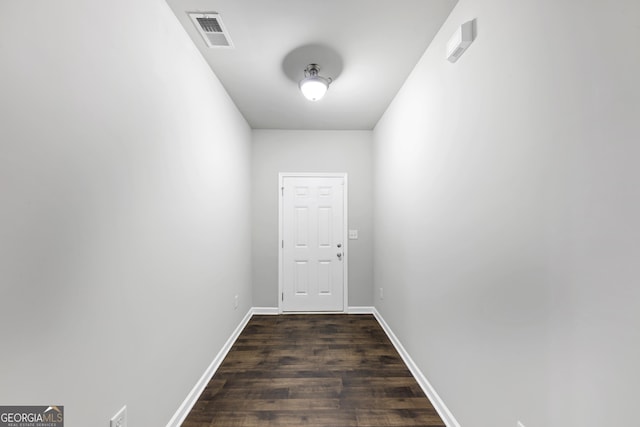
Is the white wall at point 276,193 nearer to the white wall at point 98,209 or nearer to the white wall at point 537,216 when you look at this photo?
the white wall at point 98,209

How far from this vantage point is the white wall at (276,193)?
4219mm

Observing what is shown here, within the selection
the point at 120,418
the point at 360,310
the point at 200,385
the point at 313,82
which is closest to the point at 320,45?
the point at 313,82

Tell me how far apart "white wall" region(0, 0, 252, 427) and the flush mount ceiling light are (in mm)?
872

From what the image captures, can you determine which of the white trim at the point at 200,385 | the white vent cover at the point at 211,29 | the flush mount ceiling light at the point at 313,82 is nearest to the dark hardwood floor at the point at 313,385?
the white trim at the point at 200,385

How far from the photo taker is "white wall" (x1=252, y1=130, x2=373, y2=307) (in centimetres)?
422

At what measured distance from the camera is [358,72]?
2602 mm

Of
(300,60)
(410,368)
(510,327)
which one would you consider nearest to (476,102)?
(510,327)

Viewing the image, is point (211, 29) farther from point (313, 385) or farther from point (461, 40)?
point (313, 385)

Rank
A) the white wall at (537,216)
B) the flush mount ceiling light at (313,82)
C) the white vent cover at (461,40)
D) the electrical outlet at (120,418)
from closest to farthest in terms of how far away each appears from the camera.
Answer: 1. the white wall at (537,216)
2. the electrical outlet at (120,418)
3. the white vent cover at (461,40)
4. the flush mount ceiling light at (313,82)

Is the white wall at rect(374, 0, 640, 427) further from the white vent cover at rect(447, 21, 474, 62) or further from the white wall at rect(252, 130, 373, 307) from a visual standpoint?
the white wall at rect(252, 130, 373, 307)

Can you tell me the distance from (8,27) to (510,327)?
82.8 inches

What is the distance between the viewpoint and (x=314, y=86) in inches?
100

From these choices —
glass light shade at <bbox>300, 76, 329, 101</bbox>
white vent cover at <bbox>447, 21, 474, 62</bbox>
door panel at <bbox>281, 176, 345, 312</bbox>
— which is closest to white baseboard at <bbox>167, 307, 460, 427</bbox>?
door panel at <bbox>281, 176, 345, 312</bbox>

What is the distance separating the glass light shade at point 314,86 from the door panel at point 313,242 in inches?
68.2
